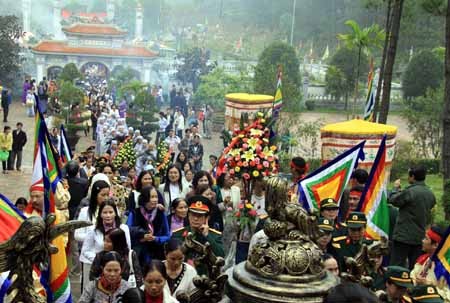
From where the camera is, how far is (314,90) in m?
38.2

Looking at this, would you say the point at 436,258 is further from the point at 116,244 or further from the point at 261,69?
the point at 261,69

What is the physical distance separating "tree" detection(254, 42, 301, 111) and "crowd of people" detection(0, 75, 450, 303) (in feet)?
38.2

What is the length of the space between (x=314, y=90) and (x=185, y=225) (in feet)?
106

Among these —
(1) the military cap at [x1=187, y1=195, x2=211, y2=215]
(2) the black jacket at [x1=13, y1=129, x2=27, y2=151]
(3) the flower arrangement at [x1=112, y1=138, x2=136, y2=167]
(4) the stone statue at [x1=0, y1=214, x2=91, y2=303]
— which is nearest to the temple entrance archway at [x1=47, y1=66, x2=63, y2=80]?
(2) the black jacket at [x1=13, y1=129, x2=27, y2=151]

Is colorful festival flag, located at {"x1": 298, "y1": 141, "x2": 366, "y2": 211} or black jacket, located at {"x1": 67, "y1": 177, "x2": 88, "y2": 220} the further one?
black jacket, located at {"x1": 67, "y1": 177, "x2": 88, "y2": 220}

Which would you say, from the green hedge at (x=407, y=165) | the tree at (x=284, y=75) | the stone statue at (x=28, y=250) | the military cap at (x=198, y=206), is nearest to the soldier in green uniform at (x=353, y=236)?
the military cap at (x=198, y=206)

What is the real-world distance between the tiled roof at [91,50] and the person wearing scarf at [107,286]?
35300 mm

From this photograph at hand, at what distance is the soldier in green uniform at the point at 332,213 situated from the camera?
5.74m

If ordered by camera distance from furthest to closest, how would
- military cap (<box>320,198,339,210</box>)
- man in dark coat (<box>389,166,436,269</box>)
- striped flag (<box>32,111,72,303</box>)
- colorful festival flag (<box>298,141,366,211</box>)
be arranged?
man in dark coat (<box>389,166,436,269</box>)
colorful festival flag (<box>298,141,366,211</box>)
military cap (<box>320,198,339,210</box>)
striped flag (<box>32,111,72,303</box>)

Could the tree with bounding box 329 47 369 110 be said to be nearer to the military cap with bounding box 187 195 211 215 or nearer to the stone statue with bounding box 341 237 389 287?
the military cap with bounding box 187 195 211 215

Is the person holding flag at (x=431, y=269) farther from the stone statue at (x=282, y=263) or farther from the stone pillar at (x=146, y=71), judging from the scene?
the stone pillar at (x=146, y=71)

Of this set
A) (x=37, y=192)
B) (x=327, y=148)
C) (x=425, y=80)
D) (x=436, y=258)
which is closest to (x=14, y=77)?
(x=425, y=80)

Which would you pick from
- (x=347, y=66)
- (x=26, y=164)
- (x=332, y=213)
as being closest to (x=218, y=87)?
(x=347, y=66)

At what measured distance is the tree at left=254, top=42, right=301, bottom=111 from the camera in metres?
23.8
